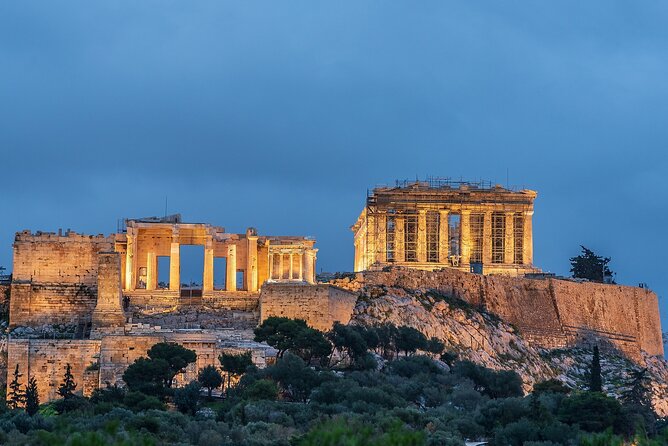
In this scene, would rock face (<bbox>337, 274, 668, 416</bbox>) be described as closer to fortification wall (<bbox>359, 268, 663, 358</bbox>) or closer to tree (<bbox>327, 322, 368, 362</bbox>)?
fortification wall (<bbox>359, 268, 663, 358</bbox>)

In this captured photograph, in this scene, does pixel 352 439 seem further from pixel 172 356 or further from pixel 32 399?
pixel 172 356

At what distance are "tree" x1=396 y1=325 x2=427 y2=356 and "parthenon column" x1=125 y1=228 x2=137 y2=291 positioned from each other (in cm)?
Answer: 1410

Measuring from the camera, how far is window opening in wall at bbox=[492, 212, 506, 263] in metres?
109

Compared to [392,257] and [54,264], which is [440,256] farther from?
[54,264]

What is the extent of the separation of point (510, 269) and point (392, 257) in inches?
293

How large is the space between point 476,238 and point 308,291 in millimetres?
24029

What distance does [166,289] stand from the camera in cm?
9081

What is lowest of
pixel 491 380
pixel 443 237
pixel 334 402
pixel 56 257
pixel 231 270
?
pixel 334 402

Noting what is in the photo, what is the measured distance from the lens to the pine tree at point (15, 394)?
73.1 meters

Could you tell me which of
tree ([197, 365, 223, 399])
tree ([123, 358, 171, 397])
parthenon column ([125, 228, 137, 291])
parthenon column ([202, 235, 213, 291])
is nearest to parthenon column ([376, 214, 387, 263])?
parthenon column ([202, 235, 213, 291])

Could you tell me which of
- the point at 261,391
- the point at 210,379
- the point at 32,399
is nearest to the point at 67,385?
the point at 32,399

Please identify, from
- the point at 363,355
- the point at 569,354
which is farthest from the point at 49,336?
the point at 569,354

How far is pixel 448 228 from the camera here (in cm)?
10875

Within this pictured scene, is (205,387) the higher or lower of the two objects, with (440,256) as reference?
lower
